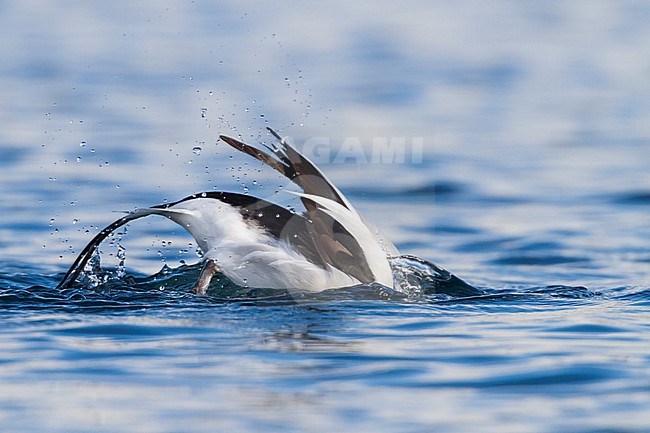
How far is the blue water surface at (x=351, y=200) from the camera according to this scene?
453cm

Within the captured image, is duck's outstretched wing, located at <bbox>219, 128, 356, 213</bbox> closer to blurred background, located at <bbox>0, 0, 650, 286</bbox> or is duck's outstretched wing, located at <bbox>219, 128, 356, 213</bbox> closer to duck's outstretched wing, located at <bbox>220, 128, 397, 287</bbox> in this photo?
duck's outstretched wing, located at <bbox>220, 128, 397, 287</bbox>

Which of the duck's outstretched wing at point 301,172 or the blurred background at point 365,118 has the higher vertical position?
the blurred background at point 365,118

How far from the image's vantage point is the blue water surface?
4.53 metres

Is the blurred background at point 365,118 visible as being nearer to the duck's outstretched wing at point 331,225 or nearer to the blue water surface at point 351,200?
the blue water surface at point 351,200

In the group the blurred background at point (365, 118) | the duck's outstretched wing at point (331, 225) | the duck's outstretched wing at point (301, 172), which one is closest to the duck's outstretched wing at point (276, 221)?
the duck's outstretched wing at point (331, 225)

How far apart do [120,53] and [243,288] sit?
8.65m

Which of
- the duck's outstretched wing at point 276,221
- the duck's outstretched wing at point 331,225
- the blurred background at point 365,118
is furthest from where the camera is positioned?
the blurred background at point 365,118

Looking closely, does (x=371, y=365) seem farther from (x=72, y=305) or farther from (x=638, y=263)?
(x=638, y=263)

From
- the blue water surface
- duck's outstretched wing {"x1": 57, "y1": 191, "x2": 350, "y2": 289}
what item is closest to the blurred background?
the blue water surface

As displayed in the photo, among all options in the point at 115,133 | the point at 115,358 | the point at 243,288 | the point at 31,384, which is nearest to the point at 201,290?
the point at 243,288

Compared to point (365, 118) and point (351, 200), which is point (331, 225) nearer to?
point (351, 200)

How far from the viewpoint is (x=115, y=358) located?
16.2 feet

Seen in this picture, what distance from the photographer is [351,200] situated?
9.27 meters

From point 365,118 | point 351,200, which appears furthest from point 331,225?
point 365,118
